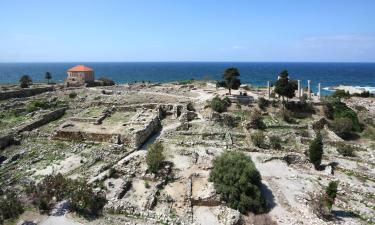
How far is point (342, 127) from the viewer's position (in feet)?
113

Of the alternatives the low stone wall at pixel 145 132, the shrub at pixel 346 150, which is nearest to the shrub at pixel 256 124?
the shrub at pixel 346 150

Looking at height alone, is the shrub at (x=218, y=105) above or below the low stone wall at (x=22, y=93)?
below

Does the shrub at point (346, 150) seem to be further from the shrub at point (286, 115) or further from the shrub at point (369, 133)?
the shrub at point (286, 115)

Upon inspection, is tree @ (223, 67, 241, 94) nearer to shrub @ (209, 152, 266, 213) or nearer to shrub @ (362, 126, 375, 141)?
shrub @ (362, 126, 375, 141)

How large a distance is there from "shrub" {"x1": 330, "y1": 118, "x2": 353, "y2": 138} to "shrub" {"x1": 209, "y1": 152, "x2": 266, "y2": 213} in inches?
758

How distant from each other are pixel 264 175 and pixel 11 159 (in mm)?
19995

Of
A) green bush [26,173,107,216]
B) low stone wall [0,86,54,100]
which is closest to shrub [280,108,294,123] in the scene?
green bush [26,173,107,216]

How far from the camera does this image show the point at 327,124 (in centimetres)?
3666

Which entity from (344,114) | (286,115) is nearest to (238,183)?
(286,115)

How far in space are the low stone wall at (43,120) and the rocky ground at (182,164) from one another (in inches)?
26.5

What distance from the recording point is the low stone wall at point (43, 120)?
31.0 meters

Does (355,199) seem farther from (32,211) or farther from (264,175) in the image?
(32,211)

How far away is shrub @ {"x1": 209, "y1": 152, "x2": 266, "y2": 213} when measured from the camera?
17828 millimetres

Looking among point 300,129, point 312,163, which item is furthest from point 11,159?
point 300,129
